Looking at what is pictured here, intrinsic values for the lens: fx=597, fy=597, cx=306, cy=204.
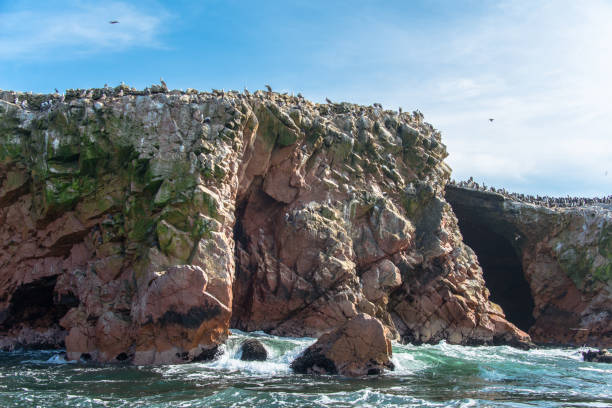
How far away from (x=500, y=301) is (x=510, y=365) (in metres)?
20.5

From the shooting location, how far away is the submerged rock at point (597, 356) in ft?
99.2

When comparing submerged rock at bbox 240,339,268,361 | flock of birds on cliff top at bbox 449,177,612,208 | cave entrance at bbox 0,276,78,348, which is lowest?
submerged rock at bbox 240,339,268,361

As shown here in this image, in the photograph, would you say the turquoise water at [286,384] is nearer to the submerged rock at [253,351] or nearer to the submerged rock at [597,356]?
the submerged rock at [253,351]

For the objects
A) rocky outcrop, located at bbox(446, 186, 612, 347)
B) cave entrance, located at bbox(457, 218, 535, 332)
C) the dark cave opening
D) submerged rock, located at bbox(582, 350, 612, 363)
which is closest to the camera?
the dark cave opening

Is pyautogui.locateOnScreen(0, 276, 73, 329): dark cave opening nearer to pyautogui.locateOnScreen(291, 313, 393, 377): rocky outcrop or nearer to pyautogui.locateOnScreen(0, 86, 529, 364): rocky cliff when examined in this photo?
pyautogui.locateOnScreen(0, 86, 529, 364): rocky cliff

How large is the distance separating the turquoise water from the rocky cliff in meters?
2.42

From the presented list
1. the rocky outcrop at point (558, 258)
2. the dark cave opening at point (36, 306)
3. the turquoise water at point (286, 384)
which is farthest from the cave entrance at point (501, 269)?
the dark cave opening at point (36, 306)

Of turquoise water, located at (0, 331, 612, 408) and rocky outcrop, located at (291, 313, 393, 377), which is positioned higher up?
rocky outcrop, located at (291, 313, 393, 377)

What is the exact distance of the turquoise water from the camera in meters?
18.0

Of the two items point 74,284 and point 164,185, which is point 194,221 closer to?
point 164,185

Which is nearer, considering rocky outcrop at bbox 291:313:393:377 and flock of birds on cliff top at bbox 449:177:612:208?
rocky outcrop at bbox 291:313:393:377

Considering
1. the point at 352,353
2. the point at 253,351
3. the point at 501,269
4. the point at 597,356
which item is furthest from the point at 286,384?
the point at 501,269

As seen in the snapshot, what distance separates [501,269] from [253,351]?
28.7m

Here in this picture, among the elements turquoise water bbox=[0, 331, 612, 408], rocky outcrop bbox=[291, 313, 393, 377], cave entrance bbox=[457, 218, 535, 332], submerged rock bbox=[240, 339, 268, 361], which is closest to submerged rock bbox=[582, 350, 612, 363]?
turquoise water bbox=[0, 331, 612, 408]
